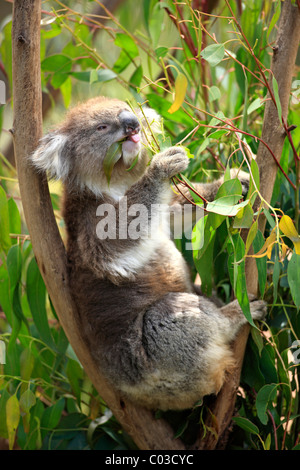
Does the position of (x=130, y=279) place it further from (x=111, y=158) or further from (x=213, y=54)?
(x=213, y=54)

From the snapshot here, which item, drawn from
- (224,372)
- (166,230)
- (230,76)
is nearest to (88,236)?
(166,230)

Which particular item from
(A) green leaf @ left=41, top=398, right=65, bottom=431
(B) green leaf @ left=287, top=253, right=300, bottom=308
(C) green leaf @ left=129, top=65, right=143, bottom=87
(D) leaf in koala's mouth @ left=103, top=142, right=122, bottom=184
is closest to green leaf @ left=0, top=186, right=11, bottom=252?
(D) leaf in koala's mouth @ left=103, top=142, right=122, bottom=184

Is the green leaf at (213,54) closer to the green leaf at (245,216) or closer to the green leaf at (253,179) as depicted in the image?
the green leaf at (253,179)

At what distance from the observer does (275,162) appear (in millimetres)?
1878

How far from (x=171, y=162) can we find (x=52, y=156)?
1.58 feet

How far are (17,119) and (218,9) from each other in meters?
1.73

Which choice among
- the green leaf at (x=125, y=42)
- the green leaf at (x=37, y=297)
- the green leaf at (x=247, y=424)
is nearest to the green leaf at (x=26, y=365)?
the green leaf at (x=37, y=297)

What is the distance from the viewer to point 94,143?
2271mm

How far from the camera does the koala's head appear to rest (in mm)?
2178

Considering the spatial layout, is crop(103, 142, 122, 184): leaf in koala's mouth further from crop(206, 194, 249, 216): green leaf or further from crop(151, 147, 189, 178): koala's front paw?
crop(206, 194, 249, 216): green leaf

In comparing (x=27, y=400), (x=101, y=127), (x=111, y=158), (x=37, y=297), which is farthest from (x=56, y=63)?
(x=27, y=400)

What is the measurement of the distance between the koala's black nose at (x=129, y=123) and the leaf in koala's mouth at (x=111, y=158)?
0.07 m

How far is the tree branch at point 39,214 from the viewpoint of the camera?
1946 mm

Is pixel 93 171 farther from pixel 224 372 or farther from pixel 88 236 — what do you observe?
pixel 224 372
